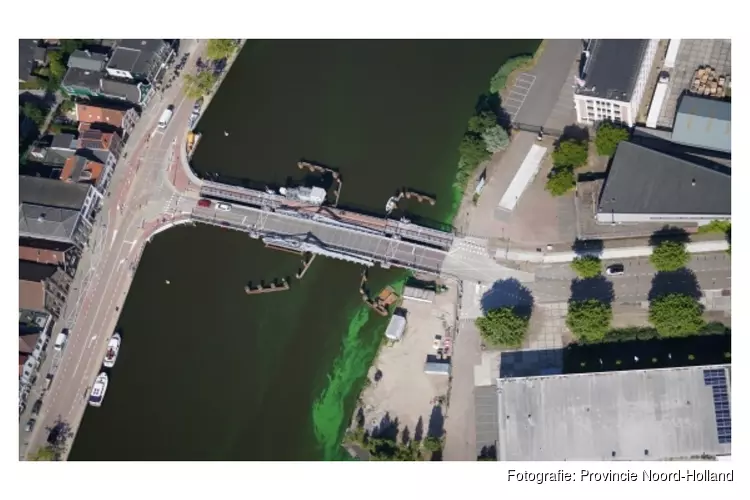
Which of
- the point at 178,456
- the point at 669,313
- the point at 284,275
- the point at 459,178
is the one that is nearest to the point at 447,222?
the point at 459,178

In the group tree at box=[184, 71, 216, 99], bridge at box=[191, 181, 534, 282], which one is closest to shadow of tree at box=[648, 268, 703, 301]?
bridge at box=[191, 181, 534, 282]

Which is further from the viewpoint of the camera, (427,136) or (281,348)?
(427,136)

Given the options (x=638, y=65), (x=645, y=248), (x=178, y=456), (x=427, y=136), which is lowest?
(x=178, y=456)

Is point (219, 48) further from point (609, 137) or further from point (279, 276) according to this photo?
point (609, 137)

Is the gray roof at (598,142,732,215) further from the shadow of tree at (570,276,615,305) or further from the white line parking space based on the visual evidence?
the white line parking space

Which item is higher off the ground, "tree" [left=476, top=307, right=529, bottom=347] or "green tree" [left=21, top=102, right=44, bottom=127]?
"green tree" [left=21, top=102, right=44, bottom=127]

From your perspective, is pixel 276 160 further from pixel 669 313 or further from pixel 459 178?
pixel 669 313

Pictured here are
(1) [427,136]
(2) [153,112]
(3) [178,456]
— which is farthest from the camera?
(2) [153,112]

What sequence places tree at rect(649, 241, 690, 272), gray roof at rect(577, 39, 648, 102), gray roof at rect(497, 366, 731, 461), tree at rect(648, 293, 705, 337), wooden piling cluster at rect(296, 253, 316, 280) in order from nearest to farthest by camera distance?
1. gray roof at rect(497, 366, 731, 461)
2. tree at rect(648, 293, 705, 337)
3. tree at rect(649, 241, 690, 272)
4. gray roof at rect(577, 39, 648, 102)
5. wooden piling cluster at rect(296, 253, 316, 280)

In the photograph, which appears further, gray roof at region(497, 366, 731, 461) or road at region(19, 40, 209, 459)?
road at region(19, 40, 209, 459)
